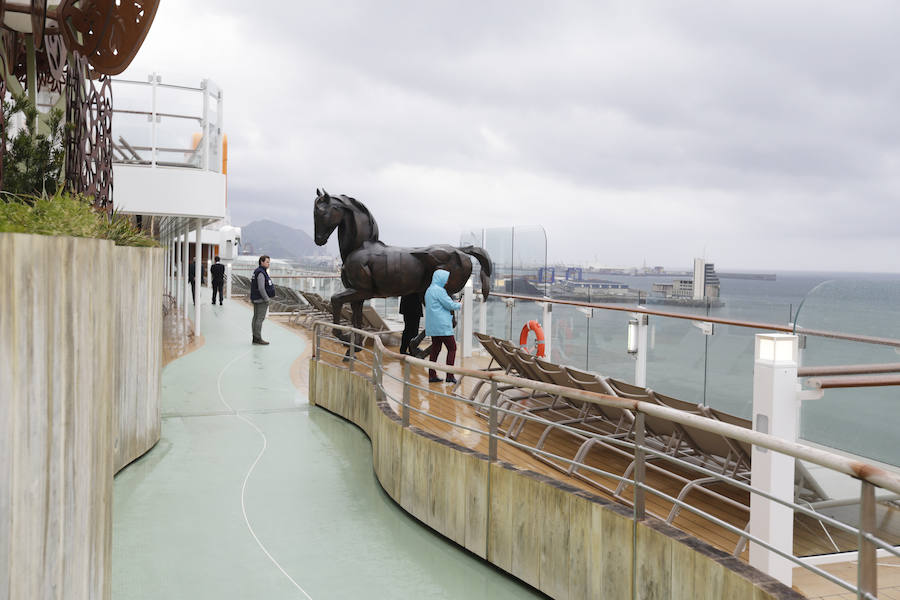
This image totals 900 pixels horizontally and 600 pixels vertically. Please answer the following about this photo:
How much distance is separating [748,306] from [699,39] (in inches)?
3766

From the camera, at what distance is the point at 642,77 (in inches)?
3821

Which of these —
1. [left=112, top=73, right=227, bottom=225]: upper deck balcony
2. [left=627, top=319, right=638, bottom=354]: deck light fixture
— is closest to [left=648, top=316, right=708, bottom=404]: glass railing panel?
[left=627, top=319, right=638, bottom=354]: deck light fixture

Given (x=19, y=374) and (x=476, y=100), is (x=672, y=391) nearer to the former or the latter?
(x=19, y=374)

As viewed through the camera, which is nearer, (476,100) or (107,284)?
(107,284)

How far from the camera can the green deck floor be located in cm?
420

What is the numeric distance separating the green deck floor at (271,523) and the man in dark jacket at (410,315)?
5.93 ft

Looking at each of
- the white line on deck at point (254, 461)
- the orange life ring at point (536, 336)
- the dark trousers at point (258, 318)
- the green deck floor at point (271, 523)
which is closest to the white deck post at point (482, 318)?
the orange life ring at point (536, 336)

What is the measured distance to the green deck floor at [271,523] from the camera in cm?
420

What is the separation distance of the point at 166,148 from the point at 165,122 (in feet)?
1.71

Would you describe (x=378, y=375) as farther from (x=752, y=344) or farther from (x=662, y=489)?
(x=752, y=344)

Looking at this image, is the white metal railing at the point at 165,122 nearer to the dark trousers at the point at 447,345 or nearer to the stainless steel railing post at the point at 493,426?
the dark trousers at the point at 447,345

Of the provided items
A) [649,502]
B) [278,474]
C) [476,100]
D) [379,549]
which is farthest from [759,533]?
[476,100]

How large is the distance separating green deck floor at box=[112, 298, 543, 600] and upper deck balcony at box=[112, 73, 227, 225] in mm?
6347

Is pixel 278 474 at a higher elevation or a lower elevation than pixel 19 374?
lower
